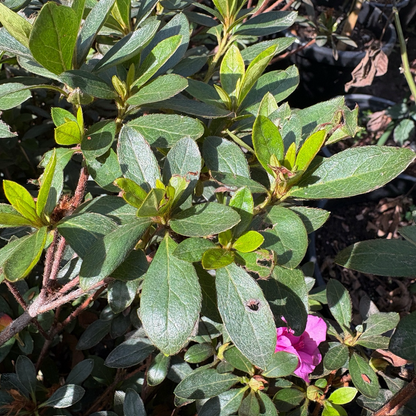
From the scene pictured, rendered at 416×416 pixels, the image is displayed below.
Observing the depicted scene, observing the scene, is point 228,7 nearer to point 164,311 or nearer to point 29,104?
point 164,311

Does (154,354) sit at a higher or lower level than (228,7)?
lower

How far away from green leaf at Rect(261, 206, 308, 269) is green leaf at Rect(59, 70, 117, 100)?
1.34ft

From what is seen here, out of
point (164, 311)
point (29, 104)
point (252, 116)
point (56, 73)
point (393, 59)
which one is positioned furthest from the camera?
point (393, 59)

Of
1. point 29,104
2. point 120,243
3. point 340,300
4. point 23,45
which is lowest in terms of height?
point 340,300

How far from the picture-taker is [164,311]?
68 centimetres

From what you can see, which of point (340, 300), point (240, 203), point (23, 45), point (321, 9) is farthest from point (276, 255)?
point (321, 9)

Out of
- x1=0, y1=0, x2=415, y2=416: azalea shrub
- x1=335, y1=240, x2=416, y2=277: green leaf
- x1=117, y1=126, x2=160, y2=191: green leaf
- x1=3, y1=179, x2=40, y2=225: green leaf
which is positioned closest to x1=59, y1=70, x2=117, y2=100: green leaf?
x1=0, y1=0, x2=415, y2=416: azalea shrub

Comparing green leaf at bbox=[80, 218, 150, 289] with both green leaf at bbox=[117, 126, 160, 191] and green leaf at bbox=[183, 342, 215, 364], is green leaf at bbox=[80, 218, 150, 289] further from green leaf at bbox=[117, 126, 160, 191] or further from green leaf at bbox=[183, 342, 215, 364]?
green leaf at bbox=[183, 342, 215, 364]

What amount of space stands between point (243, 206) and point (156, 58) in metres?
0.38

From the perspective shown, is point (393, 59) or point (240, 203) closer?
point (240, 203)

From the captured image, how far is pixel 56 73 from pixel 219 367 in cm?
76

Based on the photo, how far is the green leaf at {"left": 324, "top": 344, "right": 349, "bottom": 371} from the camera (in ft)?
3.44

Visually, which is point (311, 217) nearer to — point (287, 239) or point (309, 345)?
point (287, 239)

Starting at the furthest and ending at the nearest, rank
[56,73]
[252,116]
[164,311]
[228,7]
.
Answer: [228,7] → [252,116] → [56,73] → [164,311]
